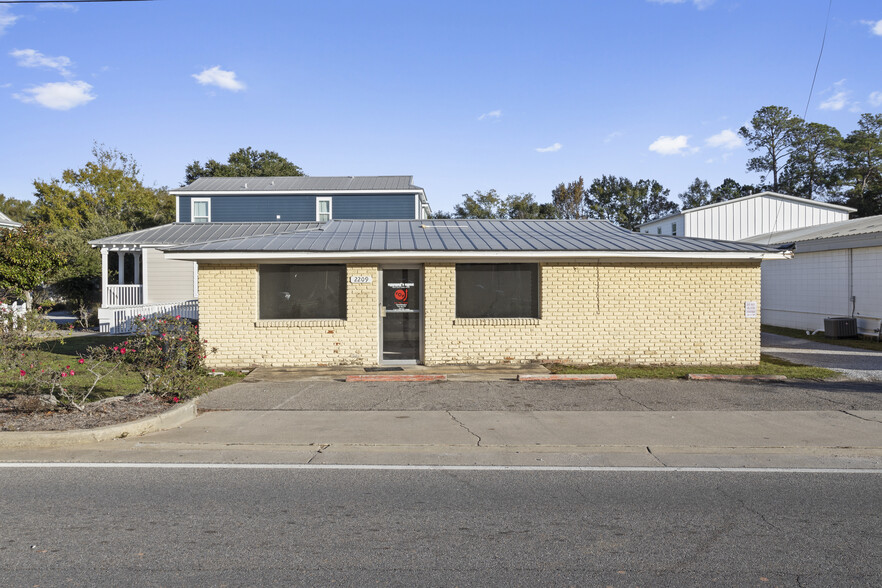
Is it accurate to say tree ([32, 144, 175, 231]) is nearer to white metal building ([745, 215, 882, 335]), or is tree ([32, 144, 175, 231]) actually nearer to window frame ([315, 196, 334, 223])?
window frame ([315, 196, 334, 223])

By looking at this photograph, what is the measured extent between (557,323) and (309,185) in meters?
23.1

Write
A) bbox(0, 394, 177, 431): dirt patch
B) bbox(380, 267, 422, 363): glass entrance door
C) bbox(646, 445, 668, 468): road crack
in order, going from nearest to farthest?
1. bbox(646, 445, 668, 468): road crack
2. bbox(0, 394, 177, 431): dirt patch
3. bbox(380, 267, 422, 363): glass entrance door

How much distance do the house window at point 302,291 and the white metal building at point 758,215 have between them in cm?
2454

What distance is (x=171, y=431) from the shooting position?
26.5 ft

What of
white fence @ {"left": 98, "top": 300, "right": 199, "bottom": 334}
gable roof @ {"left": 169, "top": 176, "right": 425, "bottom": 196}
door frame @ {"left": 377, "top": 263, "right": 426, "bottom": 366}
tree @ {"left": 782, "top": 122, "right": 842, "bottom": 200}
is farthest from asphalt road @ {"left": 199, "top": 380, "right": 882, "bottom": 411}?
tree @ {"left": 782, "top": 122, "right": 842, "bottom": 200}

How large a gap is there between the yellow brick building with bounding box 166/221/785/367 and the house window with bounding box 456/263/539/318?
22 millimetres

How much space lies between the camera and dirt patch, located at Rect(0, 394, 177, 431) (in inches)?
304

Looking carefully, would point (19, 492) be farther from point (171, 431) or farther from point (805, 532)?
point (805, 532)

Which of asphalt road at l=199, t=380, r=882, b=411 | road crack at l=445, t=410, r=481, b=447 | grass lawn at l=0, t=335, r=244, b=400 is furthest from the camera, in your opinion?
grass lawn at l=0, t=335, r=244, b=400

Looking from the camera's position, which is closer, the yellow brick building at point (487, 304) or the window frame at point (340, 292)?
the yellow brick building at point (487, 304)

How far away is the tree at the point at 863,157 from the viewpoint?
2242 inches

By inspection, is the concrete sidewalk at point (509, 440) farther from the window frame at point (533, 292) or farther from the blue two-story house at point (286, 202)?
the blue two-story house at point (286, 202)

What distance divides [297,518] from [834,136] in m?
67.5

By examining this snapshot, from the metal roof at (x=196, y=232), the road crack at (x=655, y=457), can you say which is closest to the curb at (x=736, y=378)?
the road crack at (x=655, y=457)
